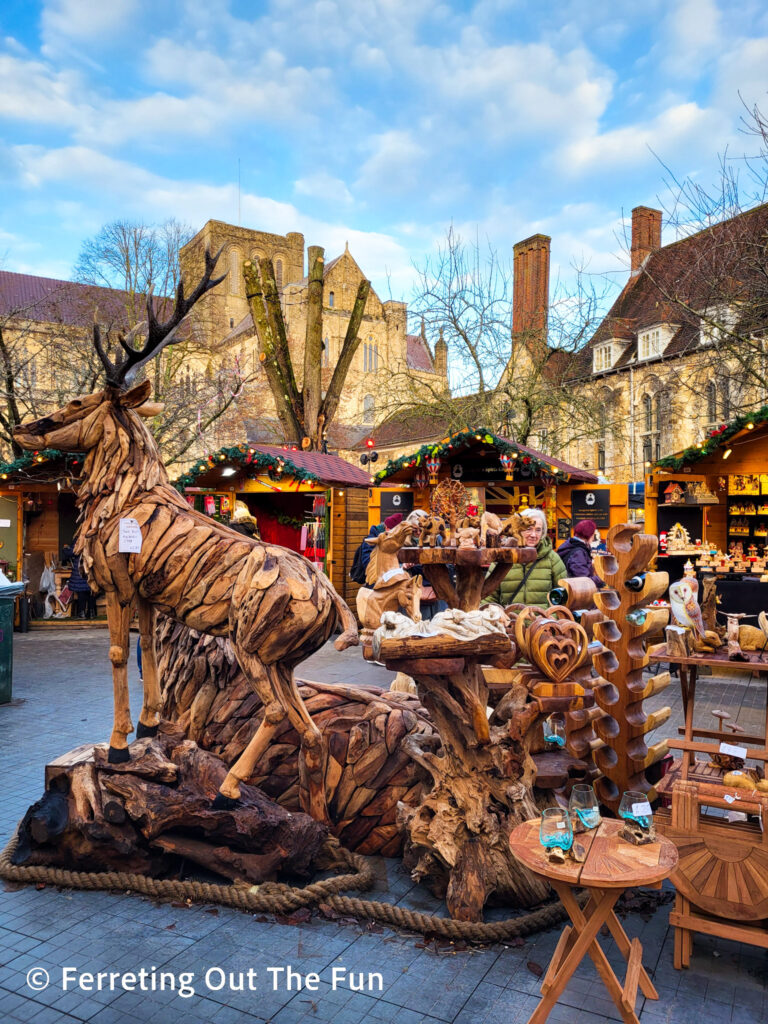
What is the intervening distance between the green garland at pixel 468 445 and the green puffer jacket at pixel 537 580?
14.5 feet

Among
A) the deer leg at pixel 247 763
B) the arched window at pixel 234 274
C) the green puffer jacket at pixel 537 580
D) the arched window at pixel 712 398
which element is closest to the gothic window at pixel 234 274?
the arched window at pixel 234 274

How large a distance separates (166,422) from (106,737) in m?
11.0

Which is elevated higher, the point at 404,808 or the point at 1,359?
the point at 1,359

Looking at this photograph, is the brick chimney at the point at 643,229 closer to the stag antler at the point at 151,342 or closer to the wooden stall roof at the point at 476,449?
the wooden stall roof at the point at 476,449

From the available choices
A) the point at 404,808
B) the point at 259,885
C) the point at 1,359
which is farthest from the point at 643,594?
the point at 1,359

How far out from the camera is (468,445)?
11.5 meters

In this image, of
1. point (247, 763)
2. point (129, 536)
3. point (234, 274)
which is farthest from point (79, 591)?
point (234, 274)

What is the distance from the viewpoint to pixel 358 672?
31.2 feet

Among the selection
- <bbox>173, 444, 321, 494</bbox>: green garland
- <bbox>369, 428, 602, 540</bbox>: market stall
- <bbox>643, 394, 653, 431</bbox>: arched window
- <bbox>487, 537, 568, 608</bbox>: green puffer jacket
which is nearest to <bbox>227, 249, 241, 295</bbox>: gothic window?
<bbox>643, 394, 653, 431</bbox>: arched window

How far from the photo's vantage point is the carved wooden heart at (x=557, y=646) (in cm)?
338

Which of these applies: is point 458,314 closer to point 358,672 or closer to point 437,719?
point 358,672

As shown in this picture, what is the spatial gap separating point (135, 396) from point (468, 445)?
8080mm

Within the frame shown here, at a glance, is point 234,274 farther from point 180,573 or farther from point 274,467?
point 180,573

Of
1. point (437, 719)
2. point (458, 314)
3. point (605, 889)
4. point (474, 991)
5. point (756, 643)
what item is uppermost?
point (458, 314)
